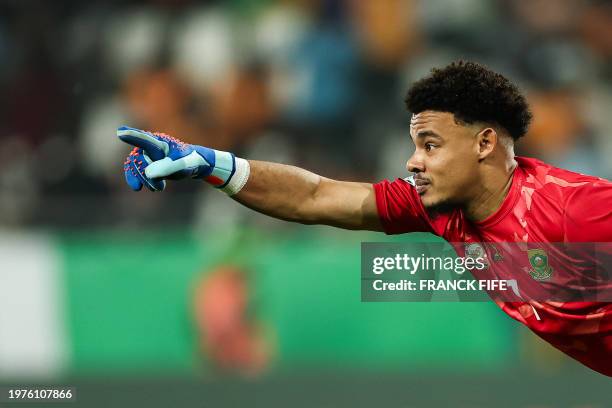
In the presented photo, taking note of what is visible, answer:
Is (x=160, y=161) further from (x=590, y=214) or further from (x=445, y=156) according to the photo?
(x=590, y=214)

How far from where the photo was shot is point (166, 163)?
4.95 metres

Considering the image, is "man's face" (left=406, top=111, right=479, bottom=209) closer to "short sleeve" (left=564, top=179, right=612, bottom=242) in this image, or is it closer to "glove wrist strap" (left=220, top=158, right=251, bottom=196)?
"short sleeve" (left=564, top=179, right=612, bottom=242)

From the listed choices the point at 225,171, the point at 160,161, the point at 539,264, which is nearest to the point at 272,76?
the point at 225,171

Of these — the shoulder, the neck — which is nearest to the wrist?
the neck

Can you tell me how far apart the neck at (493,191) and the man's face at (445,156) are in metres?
0.07

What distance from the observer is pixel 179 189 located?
9602 mm

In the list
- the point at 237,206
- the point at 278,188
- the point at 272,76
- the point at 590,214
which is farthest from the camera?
the point at 272,76

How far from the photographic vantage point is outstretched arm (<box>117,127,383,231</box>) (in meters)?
5.06

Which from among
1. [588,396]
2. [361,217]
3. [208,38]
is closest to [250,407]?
[588,396]

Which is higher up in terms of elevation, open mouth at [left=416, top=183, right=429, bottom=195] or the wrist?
the wrist

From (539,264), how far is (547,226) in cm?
20

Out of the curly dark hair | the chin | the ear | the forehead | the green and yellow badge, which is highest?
the curly dark hair

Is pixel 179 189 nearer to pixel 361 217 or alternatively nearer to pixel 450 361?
pixel 450 361

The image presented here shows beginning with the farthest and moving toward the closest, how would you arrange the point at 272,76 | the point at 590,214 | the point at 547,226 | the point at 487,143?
the point at 272,76 → the point at 487,143 → the point at 547,226 → the point at 590,214
